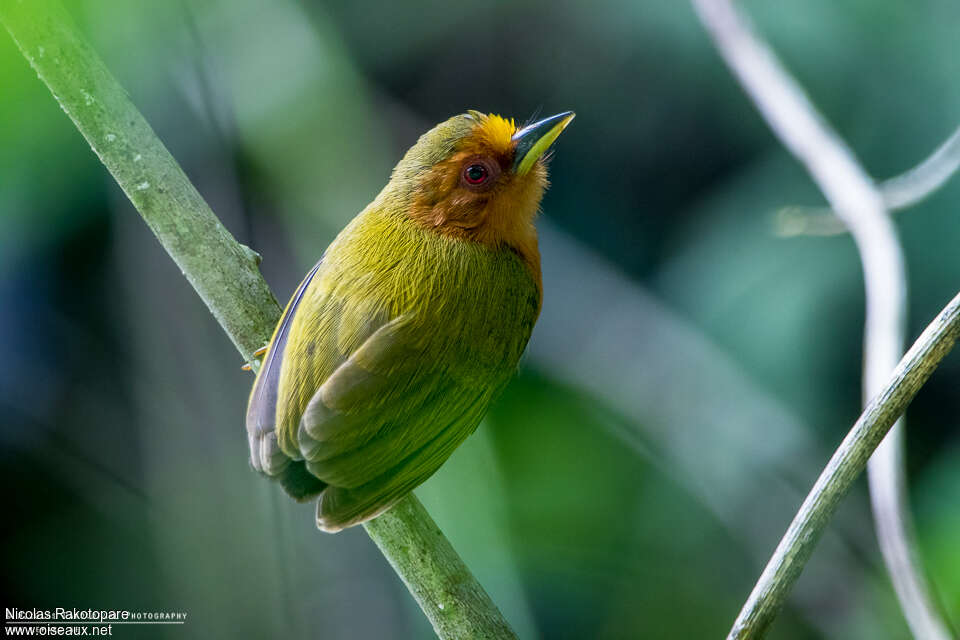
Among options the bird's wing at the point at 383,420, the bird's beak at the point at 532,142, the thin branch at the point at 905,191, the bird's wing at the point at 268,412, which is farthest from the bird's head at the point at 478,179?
the thin branch at the point at 905,191

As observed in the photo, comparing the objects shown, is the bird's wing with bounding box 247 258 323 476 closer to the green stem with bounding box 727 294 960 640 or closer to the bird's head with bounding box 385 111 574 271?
the bird's head with bounding box 385 111 574 271

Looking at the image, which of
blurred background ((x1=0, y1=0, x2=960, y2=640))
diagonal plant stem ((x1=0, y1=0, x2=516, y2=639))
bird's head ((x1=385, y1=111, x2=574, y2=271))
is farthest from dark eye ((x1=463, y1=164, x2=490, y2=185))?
blurred background ((x1=0, y1=0, x2=960, y2=640))

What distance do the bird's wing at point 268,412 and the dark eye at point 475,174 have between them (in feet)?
1.72

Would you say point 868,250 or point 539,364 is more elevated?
point 868,250

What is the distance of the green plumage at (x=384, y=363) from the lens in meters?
1.75

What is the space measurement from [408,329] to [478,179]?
0.46 metres

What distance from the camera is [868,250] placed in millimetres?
2436

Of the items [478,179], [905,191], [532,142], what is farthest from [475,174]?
[905,191]

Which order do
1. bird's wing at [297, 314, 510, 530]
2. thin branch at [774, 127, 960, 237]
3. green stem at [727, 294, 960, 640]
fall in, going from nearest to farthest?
green stem at [727, 294, 960, 640] < bird's wing at [297, 314, 510, 530] < thin branch at [774, 127, 960, 237]

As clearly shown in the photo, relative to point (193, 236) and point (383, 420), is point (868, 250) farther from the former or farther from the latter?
point (193, 236)

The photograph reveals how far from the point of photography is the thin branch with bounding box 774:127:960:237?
99.1 inches

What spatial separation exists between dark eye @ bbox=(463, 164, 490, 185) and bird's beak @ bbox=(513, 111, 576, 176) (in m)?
0.08

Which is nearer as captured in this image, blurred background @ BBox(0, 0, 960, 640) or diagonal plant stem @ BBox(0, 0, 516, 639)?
diagonal plant stem @ BBox(0, 0, 516, 639)

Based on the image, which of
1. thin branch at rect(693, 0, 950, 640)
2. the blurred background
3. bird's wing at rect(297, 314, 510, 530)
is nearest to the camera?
bird's wing at rect(297, 314, 510, 530)
